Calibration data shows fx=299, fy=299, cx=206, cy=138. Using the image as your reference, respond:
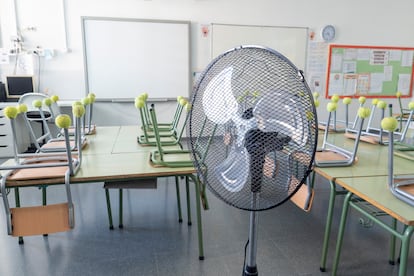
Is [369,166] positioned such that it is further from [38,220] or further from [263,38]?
[263,38]

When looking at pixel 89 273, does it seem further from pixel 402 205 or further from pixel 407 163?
pixel 407 163

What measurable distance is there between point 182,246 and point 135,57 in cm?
312

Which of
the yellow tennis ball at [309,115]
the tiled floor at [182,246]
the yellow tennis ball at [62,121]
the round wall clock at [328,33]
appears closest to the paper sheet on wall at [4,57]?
the tiled floor at [182,246]

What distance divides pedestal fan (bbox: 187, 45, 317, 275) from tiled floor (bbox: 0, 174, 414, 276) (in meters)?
1.17

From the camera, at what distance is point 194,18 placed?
4.41 meters

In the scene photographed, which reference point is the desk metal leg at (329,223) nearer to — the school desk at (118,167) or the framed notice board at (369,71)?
the school desk at (118,167)

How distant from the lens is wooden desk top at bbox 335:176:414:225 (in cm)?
112

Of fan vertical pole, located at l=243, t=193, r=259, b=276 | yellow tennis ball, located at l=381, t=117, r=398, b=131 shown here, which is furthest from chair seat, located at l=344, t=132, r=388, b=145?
fan vertical pole, located at l=243, t=193, r=259, b=276

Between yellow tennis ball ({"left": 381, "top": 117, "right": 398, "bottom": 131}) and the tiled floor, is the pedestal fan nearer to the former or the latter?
yellow tennis ball ({"left": 381, "top": 117, "right": 398, "bottom": 131})

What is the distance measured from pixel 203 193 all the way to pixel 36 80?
359 cm

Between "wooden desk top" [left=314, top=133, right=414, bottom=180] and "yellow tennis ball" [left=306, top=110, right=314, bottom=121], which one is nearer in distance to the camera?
"yellow tennis ball" [left=306, top=110, right=314, bottom=121]

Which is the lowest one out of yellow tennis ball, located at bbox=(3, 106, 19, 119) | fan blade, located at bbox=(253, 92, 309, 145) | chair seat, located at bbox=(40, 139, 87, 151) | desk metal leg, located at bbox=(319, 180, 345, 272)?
desk metal leg, located at bbox=(319, 180, 345, 272)

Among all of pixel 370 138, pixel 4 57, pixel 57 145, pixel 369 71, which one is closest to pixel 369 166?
pixel 370 138

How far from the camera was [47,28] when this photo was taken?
402 centimetres
